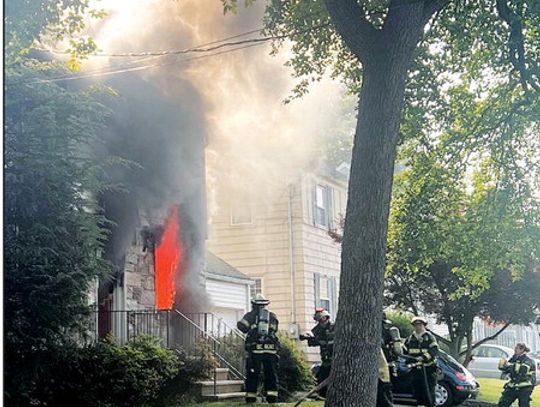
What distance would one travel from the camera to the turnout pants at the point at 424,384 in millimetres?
6223

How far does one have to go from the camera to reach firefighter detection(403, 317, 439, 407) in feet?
20.5

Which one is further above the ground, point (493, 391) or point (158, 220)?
point (158, 220)

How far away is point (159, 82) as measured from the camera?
5.74m

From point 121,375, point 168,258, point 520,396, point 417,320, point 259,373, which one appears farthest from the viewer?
point 520,396

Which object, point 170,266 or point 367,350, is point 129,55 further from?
point 367,350

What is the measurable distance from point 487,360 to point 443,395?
0.52 m

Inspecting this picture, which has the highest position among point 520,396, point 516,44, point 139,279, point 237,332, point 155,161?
point 516,44

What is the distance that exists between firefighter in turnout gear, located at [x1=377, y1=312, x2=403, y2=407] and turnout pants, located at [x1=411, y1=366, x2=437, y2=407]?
1.08ft

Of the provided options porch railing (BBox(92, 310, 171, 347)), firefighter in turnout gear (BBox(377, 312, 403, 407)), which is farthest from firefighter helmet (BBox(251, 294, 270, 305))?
firefighter in turnout gear (BBox(377, 312, 403, 407))

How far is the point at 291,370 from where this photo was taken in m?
5.64

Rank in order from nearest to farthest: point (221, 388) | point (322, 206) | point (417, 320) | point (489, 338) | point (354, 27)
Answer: point (354, 27), point (221, 388), point (322, 206), point (417, 320), point (489, 338)

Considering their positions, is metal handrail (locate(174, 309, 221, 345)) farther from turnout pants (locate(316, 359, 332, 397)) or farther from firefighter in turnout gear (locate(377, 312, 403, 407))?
firefighter in turnout gear (locate(377, 312, 403, 407))

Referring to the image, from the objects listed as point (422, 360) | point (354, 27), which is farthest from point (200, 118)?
point (422, 360)

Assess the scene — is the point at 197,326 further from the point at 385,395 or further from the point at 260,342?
the point at 385,395
